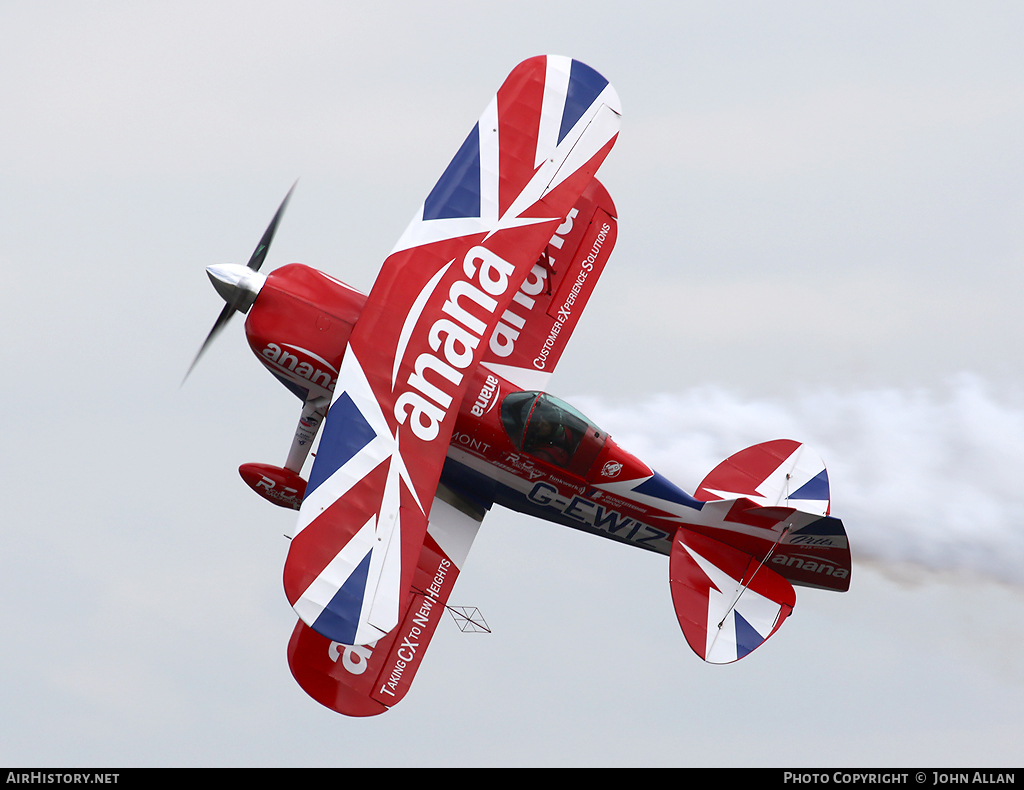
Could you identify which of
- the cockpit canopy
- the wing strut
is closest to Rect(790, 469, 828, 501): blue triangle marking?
the wing strut

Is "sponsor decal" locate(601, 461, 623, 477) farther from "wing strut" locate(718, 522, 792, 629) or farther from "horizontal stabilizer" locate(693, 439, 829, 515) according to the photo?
"wing strut" locate(718, 522, 792, 629)

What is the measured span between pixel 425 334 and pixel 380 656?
11.2 ft

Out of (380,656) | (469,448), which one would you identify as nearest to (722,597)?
(469,448)

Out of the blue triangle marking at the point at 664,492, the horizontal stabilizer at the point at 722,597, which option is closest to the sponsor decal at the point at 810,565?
the horizontal stabilizer at the point at 722,597

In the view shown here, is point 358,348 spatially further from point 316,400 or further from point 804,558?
point 804,558

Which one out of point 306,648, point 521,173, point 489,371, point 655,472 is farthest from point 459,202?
point 306,648

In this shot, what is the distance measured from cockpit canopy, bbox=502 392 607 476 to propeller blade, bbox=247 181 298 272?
3.12 metres

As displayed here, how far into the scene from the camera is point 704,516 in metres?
12.5

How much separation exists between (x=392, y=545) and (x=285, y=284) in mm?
3153

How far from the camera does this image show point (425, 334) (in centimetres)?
1178

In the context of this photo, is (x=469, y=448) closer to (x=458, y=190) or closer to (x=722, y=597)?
(x=458, y=190)

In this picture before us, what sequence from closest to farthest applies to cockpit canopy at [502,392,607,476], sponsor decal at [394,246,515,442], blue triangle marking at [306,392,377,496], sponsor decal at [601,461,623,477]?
blue triangle marking at [306,392,377,496] < sponsor decal at [394,246,515,442] < cockpit canopy at [502,392,607,476] < sponsor decal at [601,461,623,477]

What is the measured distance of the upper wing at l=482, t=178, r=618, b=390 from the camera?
520 inches

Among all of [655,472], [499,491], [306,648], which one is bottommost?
[306,648]
